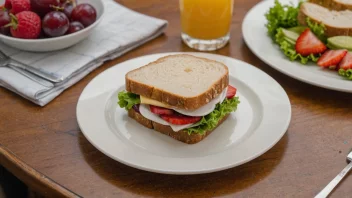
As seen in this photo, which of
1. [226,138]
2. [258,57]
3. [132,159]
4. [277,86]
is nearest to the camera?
[132,159]

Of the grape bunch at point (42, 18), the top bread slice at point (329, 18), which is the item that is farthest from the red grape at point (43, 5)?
the top bread slice at point (329, 18)

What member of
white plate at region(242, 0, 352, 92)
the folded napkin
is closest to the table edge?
the folded napkin

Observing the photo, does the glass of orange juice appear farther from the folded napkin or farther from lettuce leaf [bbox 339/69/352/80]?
lettuce leaf [bbox 339/69/352/80]

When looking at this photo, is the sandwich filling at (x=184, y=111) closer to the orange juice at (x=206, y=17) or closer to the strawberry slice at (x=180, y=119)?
the strawberry slice at (x=180, y=119)

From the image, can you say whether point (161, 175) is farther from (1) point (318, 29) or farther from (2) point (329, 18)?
(2) point (329, 18)

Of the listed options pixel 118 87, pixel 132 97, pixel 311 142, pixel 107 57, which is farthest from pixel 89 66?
pixel 311 142

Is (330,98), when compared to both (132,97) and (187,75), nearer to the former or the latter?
(187,75)
